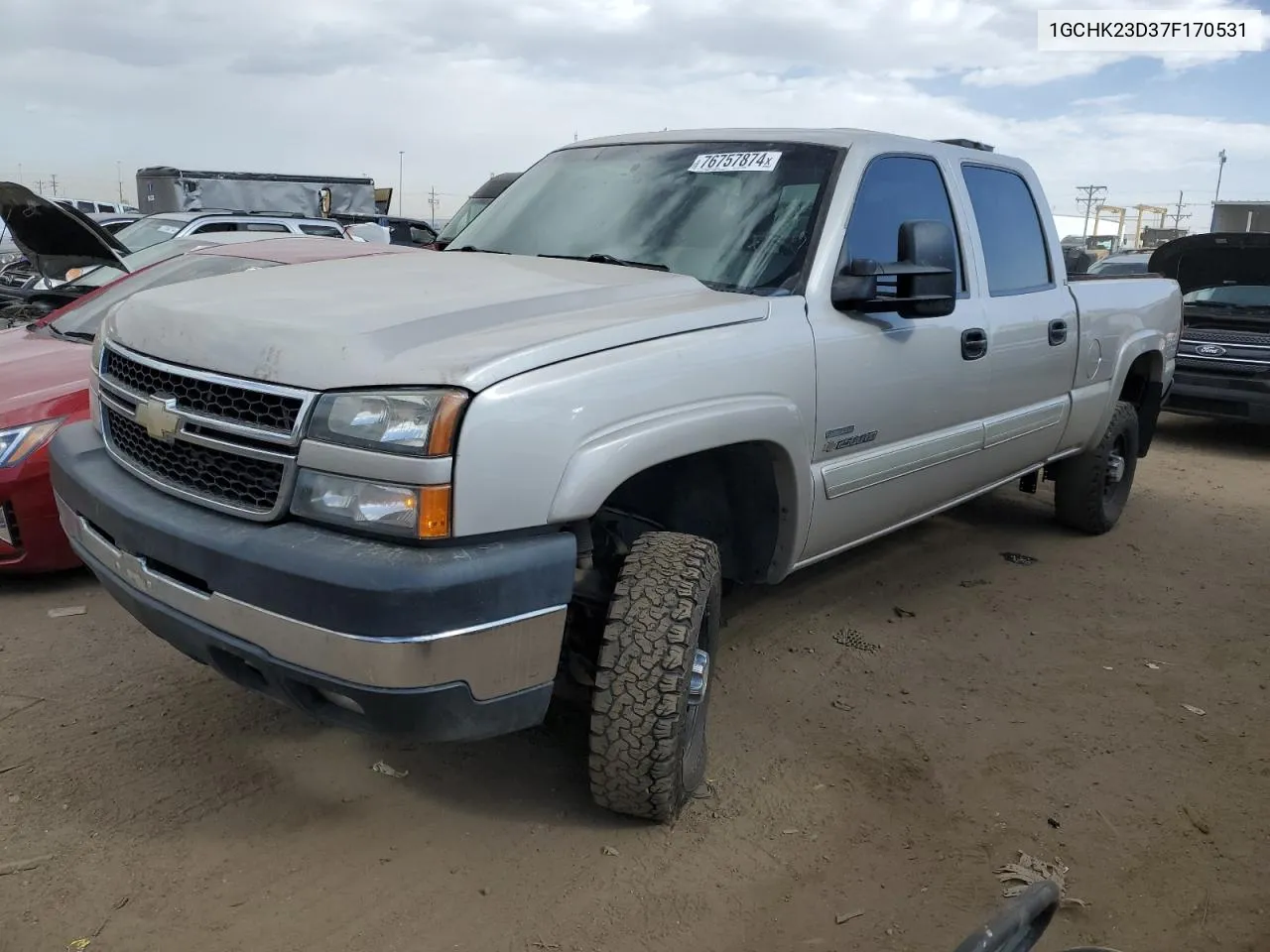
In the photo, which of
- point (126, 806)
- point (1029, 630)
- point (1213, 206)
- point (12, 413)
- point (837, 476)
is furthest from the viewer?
point (1213, 206)

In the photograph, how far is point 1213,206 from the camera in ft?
106

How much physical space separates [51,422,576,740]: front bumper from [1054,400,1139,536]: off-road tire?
407 centimetres

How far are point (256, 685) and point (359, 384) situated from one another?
0.76m

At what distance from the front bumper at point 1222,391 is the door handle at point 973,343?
5.35m

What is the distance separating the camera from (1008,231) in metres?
4.42

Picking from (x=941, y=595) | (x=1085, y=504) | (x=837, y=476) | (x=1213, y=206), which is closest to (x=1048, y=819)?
(x=837, y=476)

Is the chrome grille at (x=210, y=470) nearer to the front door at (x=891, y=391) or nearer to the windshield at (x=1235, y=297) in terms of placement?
the front door at (x=891, y=391)

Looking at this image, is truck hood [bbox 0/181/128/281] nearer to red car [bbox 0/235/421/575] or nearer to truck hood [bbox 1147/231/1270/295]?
red car [bbox 0/235/421/575]

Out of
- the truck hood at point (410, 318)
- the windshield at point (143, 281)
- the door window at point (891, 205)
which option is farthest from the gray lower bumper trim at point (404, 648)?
the windshield at point (143, 281)

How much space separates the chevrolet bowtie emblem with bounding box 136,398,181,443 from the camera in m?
2.47

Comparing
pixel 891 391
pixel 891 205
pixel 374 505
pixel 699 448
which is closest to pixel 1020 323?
pixel 891 205

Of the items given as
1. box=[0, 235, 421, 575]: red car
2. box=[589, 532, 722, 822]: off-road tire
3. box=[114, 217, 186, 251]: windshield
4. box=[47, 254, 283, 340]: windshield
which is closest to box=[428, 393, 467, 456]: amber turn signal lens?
box=[589, 532, 722, 822]: off-road tire

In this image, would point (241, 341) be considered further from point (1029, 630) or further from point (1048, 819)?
point (1029, 630)

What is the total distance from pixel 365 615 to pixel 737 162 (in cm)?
213
